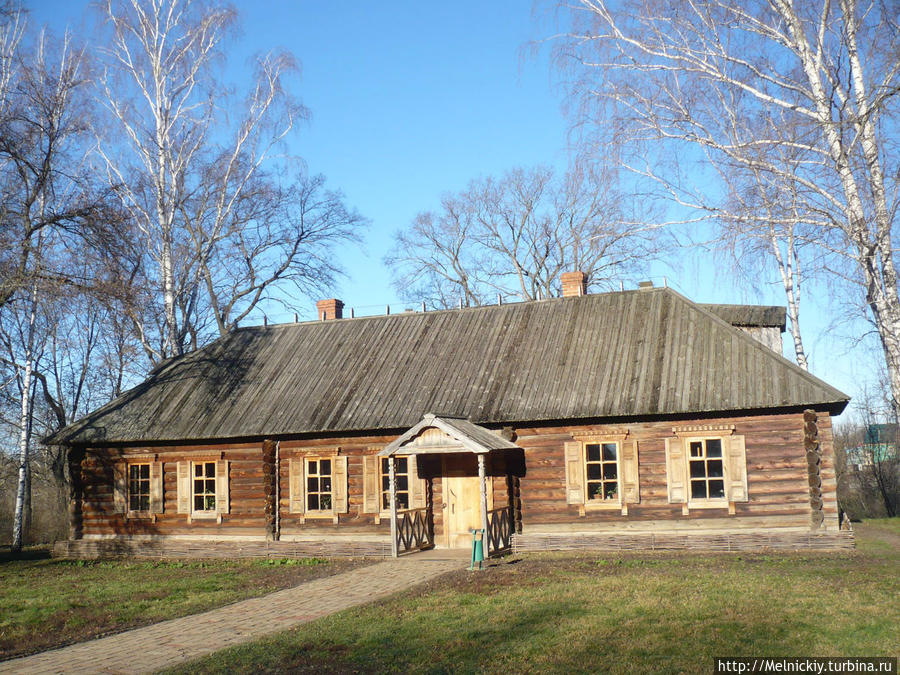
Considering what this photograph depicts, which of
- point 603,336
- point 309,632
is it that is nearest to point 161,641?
point 309,632

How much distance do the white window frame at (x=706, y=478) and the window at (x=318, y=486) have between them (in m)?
8.59

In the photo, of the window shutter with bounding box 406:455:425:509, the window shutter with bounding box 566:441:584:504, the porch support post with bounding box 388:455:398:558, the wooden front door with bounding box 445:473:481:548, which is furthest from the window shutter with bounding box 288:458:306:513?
the window shutter with bounding box 566:441:584:504

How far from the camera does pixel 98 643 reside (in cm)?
1080

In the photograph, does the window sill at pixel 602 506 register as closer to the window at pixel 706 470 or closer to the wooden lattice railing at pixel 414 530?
the window at pixel 706 470

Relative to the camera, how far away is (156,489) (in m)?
21.9

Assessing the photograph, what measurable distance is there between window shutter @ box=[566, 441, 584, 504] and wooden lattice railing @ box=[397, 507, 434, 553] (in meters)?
3.37

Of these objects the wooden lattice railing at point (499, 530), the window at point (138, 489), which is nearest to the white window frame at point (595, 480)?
the wooden lattice railing at point (499, 530)

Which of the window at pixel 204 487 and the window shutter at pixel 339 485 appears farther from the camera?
the window at pixel 204 487

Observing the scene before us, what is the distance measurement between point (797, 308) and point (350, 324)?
15.7 meters

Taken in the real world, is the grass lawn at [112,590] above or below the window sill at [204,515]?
below

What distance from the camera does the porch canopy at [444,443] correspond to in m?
17.1

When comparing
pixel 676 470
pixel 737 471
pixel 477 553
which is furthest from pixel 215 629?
pixel 737 471

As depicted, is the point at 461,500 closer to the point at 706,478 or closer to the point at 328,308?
the point at 706,478

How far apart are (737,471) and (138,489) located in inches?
603
